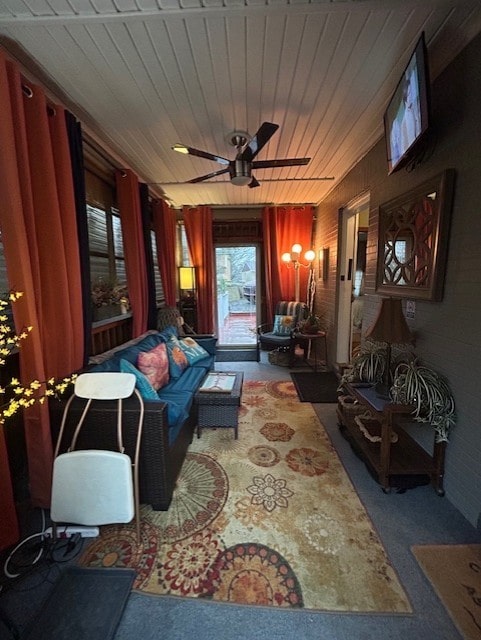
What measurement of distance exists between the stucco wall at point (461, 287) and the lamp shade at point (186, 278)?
390 centimetres

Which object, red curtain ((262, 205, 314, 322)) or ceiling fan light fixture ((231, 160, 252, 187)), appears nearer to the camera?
ceiling fan light fixture ((231, 160, 252, 187))

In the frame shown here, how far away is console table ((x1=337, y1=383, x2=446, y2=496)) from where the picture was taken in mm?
1786

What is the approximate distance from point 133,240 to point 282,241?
2.94 metres

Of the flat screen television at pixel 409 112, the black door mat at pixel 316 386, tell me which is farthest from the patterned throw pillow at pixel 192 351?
the flat screen television at pixel 409 112

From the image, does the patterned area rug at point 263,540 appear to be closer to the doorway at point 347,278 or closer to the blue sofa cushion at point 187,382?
the blue sofa cushion at point 187,382

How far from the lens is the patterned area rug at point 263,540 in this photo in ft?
4.12

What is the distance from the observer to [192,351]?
133 inches

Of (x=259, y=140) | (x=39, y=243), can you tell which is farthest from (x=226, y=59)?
(x=39, y=243)

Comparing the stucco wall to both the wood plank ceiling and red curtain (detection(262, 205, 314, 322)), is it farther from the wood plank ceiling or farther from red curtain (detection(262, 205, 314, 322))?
red curtain (detection(262, 205, 314, 322))

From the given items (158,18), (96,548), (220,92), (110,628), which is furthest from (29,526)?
(220,92)

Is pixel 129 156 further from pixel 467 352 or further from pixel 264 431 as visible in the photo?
pixel 467 352

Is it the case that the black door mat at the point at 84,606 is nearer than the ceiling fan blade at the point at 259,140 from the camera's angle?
Yes

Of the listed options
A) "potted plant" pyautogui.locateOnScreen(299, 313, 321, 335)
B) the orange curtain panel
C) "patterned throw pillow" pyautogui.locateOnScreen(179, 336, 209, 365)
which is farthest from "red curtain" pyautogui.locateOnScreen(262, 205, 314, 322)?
"patterned throw pillow" pyautogui.locateOnScreen(179, 336, 209, 365)

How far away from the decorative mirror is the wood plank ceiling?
0.77 m
